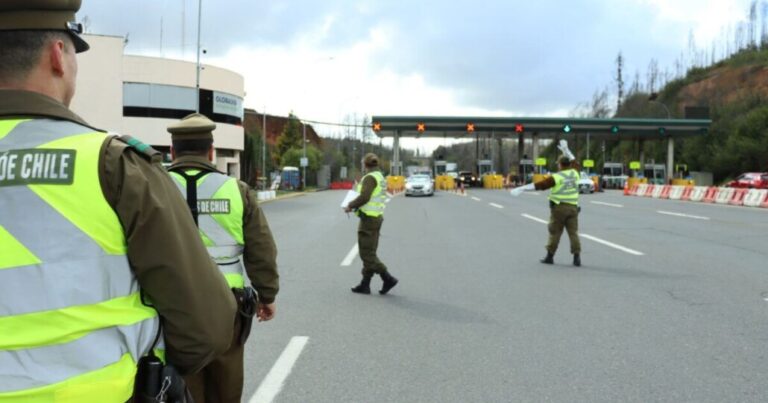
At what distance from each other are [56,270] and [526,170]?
64.6 m

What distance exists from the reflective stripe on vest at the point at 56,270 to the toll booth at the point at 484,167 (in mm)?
65394

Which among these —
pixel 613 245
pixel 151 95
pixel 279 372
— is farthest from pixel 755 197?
pixel 151 95

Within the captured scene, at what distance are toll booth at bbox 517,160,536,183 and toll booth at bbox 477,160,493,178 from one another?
3101 millimetres

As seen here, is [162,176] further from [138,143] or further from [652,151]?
[652,151]

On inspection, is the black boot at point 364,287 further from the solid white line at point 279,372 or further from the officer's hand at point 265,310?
→ the officer's hand at point 265,310

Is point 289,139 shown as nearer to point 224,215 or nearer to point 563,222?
point 563,222

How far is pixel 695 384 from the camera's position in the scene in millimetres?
4789

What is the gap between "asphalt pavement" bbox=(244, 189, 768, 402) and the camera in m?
4.76

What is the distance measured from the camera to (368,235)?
849cm

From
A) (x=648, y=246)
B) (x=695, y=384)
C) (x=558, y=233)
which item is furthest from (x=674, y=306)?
(x=648, y=246)

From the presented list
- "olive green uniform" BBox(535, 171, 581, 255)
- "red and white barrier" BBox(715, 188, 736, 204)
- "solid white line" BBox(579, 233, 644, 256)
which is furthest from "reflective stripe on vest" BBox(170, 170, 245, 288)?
"red and white barrier" BBox(715, 188, 736, 204)

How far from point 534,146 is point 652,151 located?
115 feet

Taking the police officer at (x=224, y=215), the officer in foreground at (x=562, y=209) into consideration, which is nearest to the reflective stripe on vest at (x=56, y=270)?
the police officer at (x=224, y=215)

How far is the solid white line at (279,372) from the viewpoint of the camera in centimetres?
457
